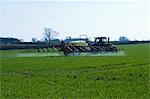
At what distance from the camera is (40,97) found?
33.3 feet

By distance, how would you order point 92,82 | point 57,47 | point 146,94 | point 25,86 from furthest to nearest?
point 57,47
point 92,82
point 25,86
point 146,94

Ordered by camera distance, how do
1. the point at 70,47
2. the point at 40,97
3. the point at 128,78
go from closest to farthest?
the point at 40,97, the point at 128,78, the point at 70,47

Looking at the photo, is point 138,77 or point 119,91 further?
point 138,77

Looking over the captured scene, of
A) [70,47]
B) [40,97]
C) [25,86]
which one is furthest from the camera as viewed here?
[70,47]

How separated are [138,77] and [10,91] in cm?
611

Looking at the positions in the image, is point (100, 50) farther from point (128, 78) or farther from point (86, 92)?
point (86, 92)

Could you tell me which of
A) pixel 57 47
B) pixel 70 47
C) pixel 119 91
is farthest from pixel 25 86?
pixel 57 47

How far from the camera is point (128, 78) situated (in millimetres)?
15164

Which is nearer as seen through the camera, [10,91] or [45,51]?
[10,91]

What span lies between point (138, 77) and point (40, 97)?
6377 millimetres

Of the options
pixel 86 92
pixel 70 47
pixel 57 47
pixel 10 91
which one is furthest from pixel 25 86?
pixel 57 47

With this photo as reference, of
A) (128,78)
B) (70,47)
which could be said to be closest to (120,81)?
(128,78)

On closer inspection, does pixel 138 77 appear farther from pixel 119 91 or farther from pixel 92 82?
pixel 119 91

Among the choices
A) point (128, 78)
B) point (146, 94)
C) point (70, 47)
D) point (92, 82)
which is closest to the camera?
point (146, 94)
